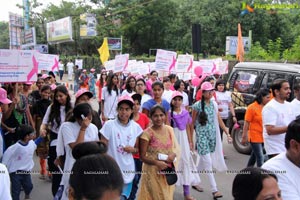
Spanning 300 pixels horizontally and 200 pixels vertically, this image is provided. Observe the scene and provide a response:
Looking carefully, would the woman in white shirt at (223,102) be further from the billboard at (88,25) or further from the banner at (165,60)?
the billboard at (88,25)

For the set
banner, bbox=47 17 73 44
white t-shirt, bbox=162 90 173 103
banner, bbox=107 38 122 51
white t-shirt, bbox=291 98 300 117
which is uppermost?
banner, bbox=47 17 73 44

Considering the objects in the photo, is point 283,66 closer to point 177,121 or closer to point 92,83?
point 177,121

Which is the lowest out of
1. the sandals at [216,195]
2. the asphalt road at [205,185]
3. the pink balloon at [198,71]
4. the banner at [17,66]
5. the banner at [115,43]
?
the asphalt road at [205,185]

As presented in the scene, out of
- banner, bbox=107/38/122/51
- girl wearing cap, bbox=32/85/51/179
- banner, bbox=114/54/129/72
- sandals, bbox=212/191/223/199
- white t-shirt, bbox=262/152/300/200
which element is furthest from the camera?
banner, bbox=107/38/122/51

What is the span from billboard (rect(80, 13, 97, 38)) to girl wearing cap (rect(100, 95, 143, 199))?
35.2 metres

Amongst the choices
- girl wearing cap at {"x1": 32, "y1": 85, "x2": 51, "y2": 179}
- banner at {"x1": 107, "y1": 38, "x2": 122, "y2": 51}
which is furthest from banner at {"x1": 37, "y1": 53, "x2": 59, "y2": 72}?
banner at {"x1": 107, "y1": 38, "x2": 122, "y2": 51}

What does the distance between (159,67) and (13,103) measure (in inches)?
219

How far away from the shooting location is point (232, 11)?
107 ft

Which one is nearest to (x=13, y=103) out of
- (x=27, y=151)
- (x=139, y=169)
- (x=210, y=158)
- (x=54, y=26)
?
(x=27, y=151)

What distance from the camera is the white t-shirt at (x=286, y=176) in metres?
2.32

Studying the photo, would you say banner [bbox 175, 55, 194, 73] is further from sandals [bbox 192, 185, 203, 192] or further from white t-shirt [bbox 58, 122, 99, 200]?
white t-shirt [bbox 58, 122, 99, 200]

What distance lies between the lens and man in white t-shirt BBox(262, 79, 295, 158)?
471 cm

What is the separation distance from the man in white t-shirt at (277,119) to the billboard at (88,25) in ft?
114

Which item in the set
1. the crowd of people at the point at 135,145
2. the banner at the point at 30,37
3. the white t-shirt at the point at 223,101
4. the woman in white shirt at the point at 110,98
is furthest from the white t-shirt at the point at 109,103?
the banner at the point at 30,37
